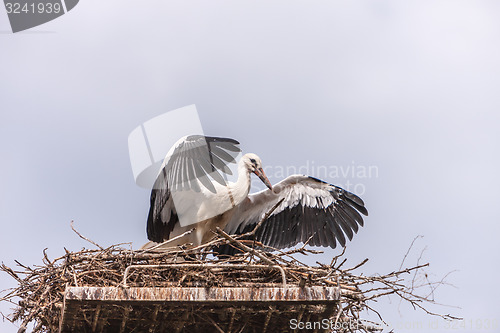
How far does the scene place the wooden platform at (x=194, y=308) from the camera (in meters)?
5.55

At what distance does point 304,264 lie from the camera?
20.7ft

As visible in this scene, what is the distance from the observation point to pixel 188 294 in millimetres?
5590

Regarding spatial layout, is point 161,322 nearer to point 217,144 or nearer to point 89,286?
point 89,286

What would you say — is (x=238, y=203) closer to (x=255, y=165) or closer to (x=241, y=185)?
(x=241, y=185)

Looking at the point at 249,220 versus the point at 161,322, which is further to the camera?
the point at 249,220

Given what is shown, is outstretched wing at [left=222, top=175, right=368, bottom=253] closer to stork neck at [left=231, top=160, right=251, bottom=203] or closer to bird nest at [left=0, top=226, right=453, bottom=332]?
stork neck at [left=231, top=160, right=251, bottom=203]

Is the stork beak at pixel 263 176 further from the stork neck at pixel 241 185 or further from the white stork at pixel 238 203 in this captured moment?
the stork neck at pixel 241 185

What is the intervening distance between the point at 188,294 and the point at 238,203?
279 cm

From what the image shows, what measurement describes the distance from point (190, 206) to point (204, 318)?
243 cm

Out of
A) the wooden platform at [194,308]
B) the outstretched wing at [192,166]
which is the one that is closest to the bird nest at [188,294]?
the wooden platform at [194,308]

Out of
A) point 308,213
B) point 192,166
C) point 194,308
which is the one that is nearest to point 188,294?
point 194,308

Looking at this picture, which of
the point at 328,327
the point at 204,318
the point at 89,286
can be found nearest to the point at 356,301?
the point at 328,327

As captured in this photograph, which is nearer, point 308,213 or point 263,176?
point 263,176

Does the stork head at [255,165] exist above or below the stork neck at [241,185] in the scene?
above
